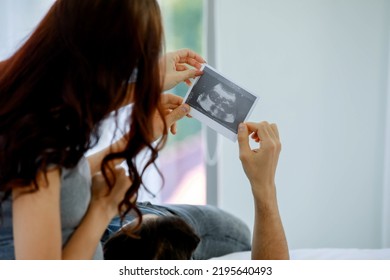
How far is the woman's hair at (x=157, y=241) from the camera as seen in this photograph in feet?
3.79

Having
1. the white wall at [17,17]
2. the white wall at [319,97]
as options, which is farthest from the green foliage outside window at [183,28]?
the white wall at [17,17]

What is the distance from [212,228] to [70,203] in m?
0.86

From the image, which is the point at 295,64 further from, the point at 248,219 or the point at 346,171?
the point at 248,219

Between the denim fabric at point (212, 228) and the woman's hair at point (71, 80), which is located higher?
the woman's hair at point (71, 80)

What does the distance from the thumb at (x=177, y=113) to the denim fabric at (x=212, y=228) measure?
1.39ft

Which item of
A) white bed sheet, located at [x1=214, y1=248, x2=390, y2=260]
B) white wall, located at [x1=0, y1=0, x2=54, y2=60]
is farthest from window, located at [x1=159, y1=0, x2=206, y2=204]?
white bed sheet, located at [x1=214, y1=248, x2=390, y2=260]

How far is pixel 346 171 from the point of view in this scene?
248cm

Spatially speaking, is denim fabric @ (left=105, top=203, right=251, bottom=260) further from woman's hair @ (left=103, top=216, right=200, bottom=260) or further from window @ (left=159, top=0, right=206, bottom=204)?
window @ (left=159, top=0, right=206, bottom=204)

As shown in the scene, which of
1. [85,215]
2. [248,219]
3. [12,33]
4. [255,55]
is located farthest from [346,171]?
[85,215]

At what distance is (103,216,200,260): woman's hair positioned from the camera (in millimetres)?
1154

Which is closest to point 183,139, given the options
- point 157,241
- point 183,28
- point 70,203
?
point 183,28

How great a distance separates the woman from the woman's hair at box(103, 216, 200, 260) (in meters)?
0.15

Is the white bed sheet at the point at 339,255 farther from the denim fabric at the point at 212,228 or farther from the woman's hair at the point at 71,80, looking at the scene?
the woman's hair at the point at 71,80

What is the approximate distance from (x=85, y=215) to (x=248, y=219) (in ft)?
5.20
